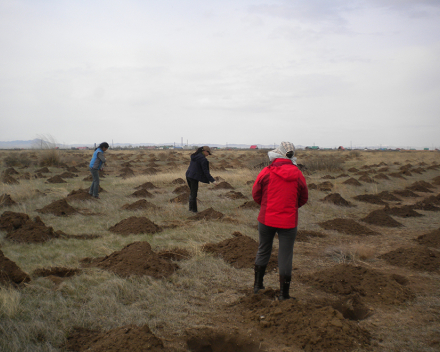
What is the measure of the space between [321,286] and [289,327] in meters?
1.50

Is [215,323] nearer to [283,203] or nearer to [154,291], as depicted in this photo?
[154,291]

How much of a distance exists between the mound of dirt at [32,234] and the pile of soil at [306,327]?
14.9 ft

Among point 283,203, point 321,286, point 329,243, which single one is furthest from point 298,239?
point 283,203

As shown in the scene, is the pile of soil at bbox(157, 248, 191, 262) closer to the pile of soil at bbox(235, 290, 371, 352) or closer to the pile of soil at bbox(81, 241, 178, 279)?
the pile of soil at bbox(81, 241, 178, 279)

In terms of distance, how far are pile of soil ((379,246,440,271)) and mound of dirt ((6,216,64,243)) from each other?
21.3ft

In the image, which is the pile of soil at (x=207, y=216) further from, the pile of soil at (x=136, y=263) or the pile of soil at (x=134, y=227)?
the pile of soil at (x=136, y=263)

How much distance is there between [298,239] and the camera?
23.5 ft

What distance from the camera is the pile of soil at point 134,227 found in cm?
704

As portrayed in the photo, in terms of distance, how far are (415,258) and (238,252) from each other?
3.16 m

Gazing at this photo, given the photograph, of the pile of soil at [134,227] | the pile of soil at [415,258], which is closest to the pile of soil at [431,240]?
the pile of soil at [415,258]

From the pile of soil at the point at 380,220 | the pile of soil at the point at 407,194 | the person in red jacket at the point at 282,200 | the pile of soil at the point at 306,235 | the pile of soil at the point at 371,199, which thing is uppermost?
the person in red jacket at the point at 282,200

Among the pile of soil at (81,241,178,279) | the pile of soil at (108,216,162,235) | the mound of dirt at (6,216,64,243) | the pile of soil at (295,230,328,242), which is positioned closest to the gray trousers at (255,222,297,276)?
the pile of soil at (81,241,178,279)

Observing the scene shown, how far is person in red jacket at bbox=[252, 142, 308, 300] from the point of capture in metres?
3.53

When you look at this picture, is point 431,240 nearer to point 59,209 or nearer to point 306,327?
point 306,327
